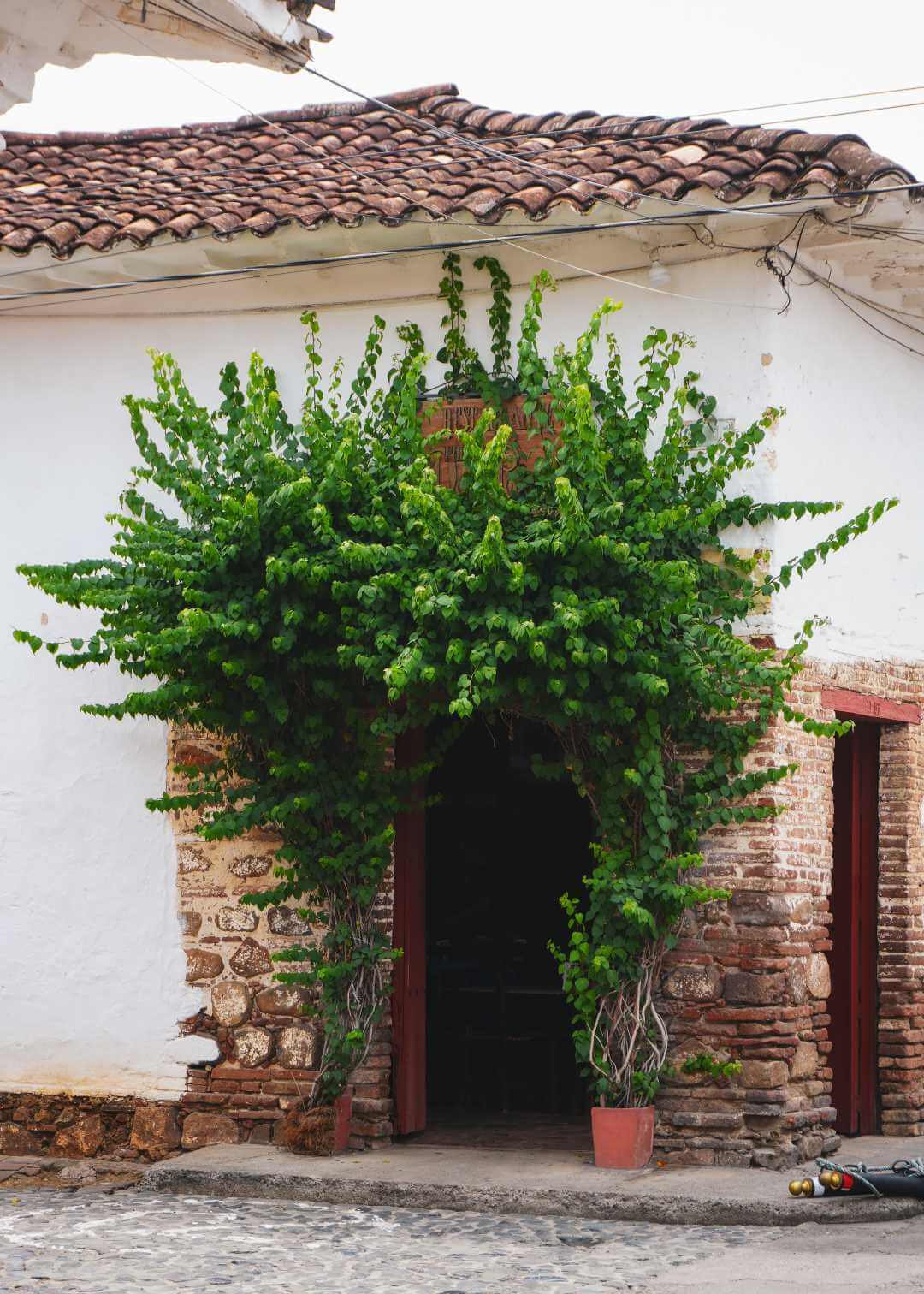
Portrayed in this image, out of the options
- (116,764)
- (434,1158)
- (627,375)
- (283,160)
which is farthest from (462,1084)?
(283,160)

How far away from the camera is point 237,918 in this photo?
29.0 ft

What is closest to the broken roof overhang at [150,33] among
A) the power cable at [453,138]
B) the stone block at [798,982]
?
the power cable at [453,138]

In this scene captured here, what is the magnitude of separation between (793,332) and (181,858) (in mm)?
4224

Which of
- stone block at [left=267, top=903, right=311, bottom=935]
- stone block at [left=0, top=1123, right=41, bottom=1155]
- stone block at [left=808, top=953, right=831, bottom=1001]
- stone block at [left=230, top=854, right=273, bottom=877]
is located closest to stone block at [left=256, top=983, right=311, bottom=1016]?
stone block at [left=267, top=903, right=311, bottom=935]

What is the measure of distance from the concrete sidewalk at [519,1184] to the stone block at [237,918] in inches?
43.7

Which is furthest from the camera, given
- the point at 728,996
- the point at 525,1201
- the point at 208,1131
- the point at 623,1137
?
the point at 208,1131

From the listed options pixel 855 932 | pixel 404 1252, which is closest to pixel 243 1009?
pixel 404 1252

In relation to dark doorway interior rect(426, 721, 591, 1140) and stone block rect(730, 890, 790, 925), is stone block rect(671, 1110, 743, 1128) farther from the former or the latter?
dark doorway interior rect(426, 721, 591, 1140)

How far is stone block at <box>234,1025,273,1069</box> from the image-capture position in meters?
8.69

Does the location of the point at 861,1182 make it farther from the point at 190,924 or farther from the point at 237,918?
the point at 190,924

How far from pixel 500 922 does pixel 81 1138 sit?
3.22 meters

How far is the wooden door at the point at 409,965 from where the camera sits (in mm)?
8812

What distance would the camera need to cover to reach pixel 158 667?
802 centimetres

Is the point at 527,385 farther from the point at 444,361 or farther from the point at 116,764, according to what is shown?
the point at 116,764
